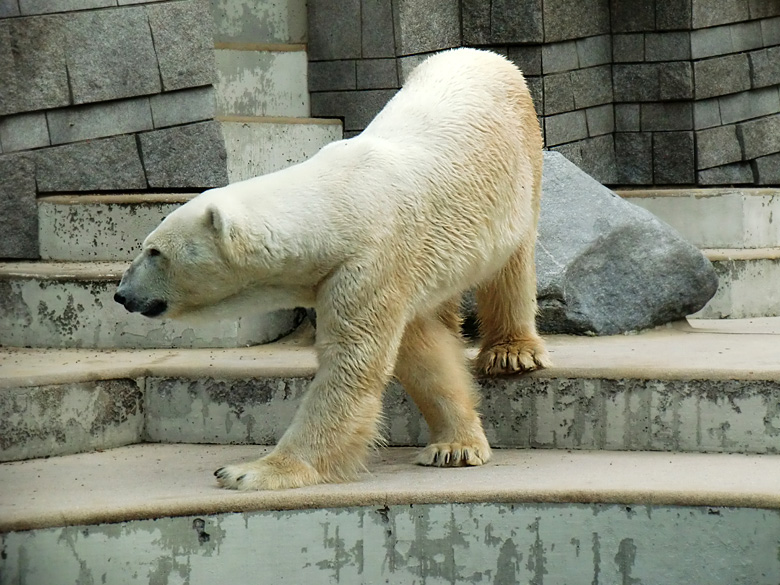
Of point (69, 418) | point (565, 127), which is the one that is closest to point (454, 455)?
point (69, 418)

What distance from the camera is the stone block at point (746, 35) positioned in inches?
298

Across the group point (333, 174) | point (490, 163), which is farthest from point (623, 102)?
point (333, 174)

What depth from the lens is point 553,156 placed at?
576 cm

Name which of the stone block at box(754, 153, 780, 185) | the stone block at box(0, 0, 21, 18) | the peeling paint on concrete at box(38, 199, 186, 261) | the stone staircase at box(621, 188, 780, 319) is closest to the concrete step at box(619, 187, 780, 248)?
the stone staircase at box(621, 188, 780, 319)

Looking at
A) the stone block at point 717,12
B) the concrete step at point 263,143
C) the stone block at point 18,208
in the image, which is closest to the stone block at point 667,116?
the stone block at point 717,12

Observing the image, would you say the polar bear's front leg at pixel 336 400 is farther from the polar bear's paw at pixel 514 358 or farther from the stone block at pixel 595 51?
the stone block at pixel 595 51

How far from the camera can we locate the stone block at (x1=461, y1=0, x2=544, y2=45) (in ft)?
22.8

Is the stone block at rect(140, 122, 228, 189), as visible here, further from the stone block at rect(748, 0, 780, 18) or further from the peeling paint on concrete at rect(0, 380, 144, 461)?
→ the stone block at rect(748, 0, 780, 18)

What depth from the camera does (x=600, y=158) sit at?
7594 mm

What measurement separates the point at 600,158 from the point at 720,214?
101 centimetres

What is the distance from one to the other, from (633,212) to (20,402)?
2797 millimetres

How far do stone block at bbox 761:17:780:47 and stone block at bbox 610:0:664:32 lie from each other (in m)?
0.86

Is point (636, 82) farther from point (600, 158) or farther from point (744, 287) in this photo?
point (744, 287)

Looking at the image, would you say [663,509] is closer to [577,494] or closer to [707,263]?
[577,494]
